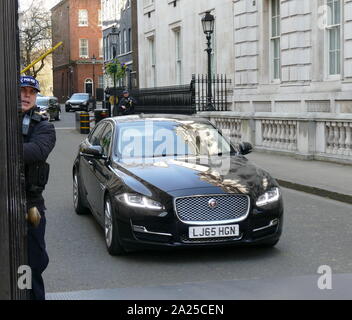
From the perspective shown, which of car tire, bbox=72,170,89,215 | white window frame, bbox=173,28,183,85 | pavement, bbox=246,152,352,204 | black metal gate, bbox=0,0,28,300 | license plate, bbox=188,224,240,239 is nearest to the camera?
black metal gate, bbox=0,0,28,300

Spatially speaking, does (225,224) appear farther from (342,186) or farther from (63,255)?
(342,186)

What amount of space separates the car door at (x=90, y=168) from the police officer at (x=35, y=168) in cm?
370

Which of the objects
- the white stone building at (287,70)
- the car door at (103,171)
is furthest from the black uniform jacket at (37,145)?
the white stone building at (287,70)

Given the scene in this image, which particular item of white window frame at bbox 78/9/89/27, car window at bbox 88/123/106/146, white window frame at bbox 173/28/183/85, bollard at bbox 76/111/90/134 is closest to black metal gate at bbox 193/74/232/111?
white window frame at bbox 173/28/183/85

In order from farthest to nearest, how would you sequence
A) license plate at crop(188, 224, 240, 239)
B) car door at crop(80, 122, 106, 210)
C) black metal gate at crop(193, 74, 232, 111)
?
black metal gate at crop(193, 74, 232, 111) < car door at crop(80, 122, 106, 210) < license plate at crop(188, 224, 240, 239)

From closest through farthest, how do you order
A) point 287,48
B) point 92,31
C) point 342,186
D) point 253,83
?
point 342,186, point 287,48, point 253,83, point 92,31

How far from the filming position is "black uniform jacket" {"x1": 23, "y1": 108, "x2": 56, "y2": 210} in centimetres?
464

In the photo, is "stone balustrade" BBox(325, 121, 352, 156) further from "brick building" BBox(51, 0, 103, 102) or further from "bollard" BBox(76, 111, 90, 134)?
"brick building" BBox(51, 0, 103, 102)

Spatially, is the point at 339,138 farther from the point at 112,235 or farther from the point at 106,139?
the point at 112,235

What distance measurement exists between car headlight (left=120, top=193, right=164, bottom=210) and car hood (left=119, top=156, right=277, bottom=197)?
0.19 metres

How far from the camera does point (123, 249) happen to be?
23.5 feet

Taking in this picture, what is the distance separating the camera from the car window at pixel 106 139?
28.4 feet
